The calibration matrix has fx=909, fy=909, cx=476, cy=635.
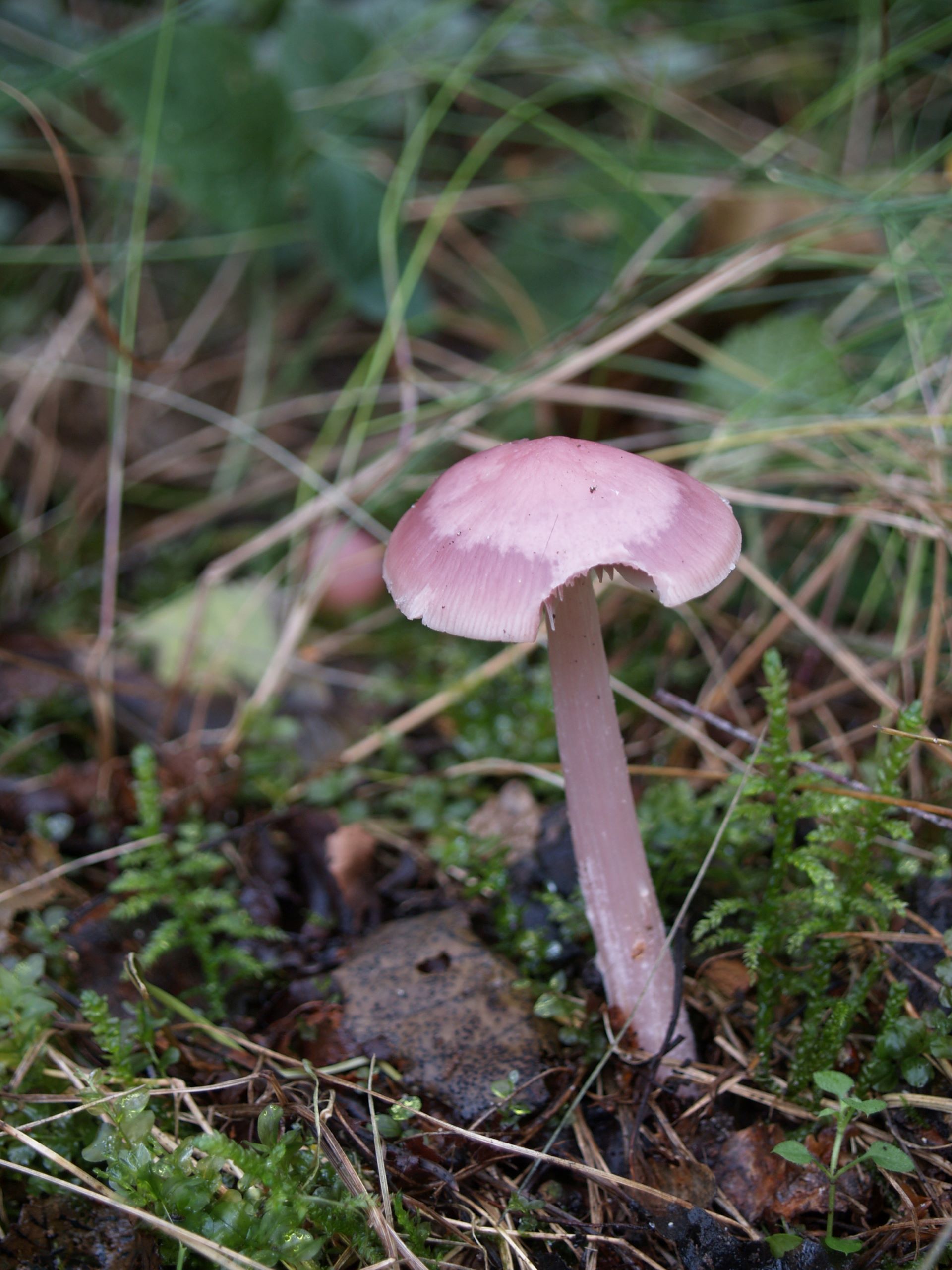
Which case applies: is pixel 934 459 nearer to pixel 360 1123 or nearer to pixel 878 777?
pixel 878 777

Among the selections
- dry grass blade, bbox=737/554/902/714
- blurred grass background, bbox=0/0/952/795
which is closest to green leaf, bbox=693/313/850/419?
blurred grass background, bbox=0/0/952/795

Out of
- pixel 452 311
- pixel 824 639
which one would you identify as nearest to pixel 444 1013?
pixel 824 639

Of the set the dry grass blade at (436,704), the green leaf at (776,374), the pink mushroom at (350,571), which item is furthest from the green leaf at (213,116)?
the dry grass blade at (436,704)

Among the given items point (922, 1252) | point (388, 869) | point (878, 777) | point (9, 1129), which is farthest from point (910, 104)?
point (9, 1129)

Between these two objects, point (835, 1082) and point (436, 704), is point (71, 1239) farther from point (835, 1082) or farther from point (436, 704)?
point (436, 704)

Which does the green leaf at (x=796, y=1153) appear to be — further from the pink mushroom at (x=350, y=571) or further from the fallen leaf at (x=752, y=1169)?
the pink mushroom at (x=350, y=571)

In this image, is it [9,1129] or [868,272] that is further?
[868,272]
